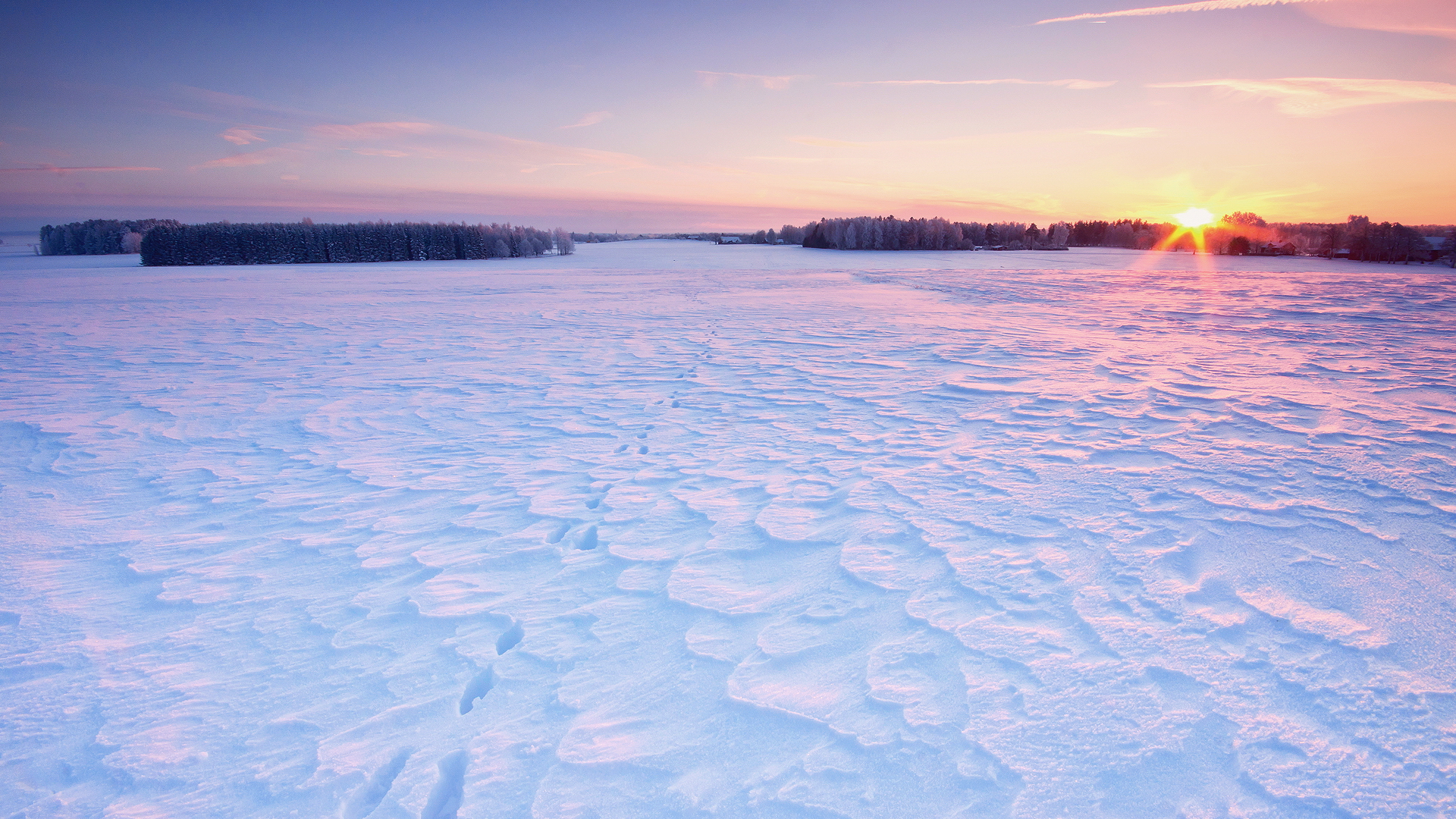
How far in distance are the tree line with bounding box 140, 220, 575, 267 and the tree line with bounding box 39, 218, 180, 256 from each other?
75.4 ft

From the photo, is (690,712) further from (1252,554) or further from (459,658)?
(1252,554)

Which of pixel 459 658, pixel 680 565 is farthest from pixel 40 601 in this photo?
pixel 680 565

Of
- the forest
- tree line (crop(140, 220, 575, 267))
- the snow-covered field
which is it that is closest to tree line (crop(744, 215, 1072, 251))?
the forest

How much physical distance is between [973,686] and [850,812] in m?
0.68

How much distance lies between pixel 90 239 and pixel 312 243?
35.1 meters

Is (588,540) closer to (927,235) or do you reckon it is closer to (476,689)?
(476,689)

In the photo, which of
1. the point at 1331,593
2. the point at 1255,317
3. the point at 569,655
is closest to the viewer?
the point at 569,655

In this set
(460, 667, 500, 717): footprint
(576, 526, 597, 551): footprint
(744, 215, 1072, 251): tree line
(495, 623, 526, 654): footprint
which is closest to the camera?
(460, 667, 500, 717): footprint

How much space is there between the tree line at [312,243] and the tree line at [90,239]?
2300 cm

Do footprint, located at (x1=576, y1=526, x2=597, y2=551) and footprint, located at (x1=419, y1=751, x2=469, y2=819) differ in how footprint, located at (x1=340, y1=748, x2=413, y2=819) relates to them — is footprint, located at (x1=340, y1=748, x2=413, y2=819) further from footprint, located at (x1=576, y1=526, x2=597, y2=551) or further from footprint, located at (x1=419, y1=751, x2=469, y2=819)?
footprint, located at (x1=576, y1=526, x2=597, y2=551)

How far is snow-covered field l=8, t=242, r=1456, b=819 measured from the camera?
1.74m

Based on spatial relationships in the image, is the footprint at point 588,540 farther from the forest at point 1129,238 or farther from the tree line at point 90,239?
the tree line at point 90,239

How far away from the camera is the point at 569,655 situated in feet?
7.29

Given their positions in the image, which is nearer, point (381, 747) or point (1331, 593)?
point (381, 747)
